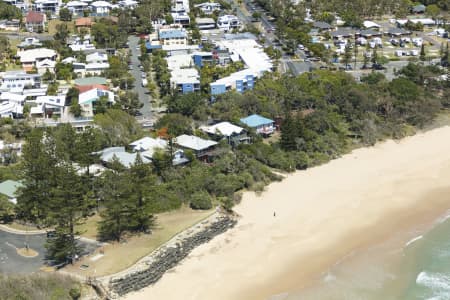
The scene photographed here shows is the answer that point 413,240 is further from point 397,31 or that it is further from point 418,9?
point 418,9

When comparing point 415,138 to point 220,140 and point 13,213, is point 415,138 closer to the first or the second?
point 220,140

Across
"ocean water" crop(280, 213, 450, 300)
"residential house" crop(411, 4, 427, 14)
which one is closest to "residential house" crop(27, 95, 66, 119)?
"ocean water" crop(280, 213, 450, 300)

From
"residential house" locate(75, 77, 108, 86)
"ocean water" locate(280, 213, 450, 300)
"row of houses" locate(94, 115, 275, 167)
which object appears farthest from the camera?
"residential house" locate(75, 77, 108, 86)

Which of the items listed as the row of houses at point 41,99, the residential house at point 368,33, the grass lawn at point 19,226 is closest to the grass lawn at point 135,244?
the grass lawn at point 19,226

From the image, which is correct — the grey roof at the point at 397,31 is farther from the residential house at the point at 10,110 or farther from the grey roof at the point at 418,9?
the residential house at the point at 10,110

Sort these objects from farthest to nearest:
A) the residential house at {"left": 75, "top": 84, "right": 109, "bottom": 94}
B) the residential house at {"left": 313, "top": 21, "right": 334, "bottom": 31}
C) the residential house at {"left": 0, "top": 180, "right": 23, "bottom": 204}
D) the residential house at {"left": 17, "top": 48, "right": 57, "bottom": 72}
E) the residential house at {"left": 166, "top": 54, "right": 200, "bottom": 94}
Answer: the residential house at {"left": 313, "top": 21, "right": 334, "bottom": 31}, the residential house at {"left": 17, "top": 48, "right": 57, "bottom": 72}, the residential house at {"left": 166, "top": 54, "right": 200, "bottom": 94}, the residential house at {"left": 75, "top": 84, "right": 109, "bottom": 94}, the residential house at {"left": 0, "top": 180, "right": 23, "bottom": 204}

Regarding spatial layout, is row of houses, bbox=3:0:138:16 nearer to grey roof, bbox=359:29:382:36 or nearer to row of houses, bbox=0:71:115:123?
row of houses, bbox=0:71:115:123

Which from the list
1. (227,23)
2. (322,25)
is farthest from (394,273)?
(227,23)

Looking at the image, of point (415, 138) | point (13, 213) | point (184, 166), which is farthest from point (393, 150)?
point (13, 213)
